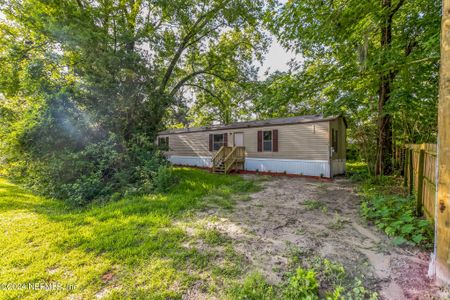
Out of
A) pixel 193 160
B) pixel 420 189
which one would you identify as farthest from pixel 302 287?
pixel 193 160

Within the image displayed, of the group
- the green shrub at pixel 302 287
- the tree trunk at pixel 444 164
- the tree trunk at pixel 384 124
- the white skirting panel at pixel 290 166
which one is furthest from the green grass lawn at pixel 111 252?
the tree trunk at pixel 384 124

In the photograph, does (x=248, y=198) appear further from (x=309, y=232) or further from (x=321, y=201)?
(x=309, y=232)

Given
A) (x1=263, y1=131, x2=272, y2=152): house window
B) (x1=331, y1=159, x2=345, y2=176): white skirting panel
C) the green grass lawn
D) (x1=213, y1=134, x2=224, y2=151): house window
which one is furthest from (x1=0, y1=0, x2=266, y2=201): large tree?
(x1=331, y1=159, x2=345, y2=176): white skirting panel

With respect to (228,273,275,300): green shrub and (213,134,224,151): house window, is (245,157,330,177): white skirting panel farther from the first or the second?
(228,273,275,300): green shrub

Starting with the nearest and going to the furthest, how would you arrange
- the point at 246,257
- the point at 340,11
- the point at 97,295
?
the point at 97,295 → the point at 246,257 → the point at 340,11

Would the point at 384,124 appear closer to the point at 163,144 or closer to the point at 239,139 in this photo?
the point at 239,139

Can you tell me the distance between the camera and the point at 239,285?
→ 2268 millimetres

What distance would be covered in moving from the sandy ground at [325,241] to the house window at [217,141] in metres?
7.13

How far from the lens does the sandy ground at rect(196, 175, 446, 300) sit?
2305 mm

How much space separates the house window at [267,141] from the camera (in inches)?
417

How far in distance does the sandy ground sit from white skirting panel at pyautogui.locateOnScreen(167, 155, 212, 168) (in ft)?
25.5

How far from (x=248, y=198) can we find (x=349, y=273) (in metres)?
3.43

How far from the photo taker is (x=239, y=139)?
11758mm

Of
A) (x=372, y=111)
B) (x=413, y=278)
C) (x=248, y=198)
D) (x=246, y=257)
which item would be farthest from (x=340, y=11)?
(x=246, y=257)
